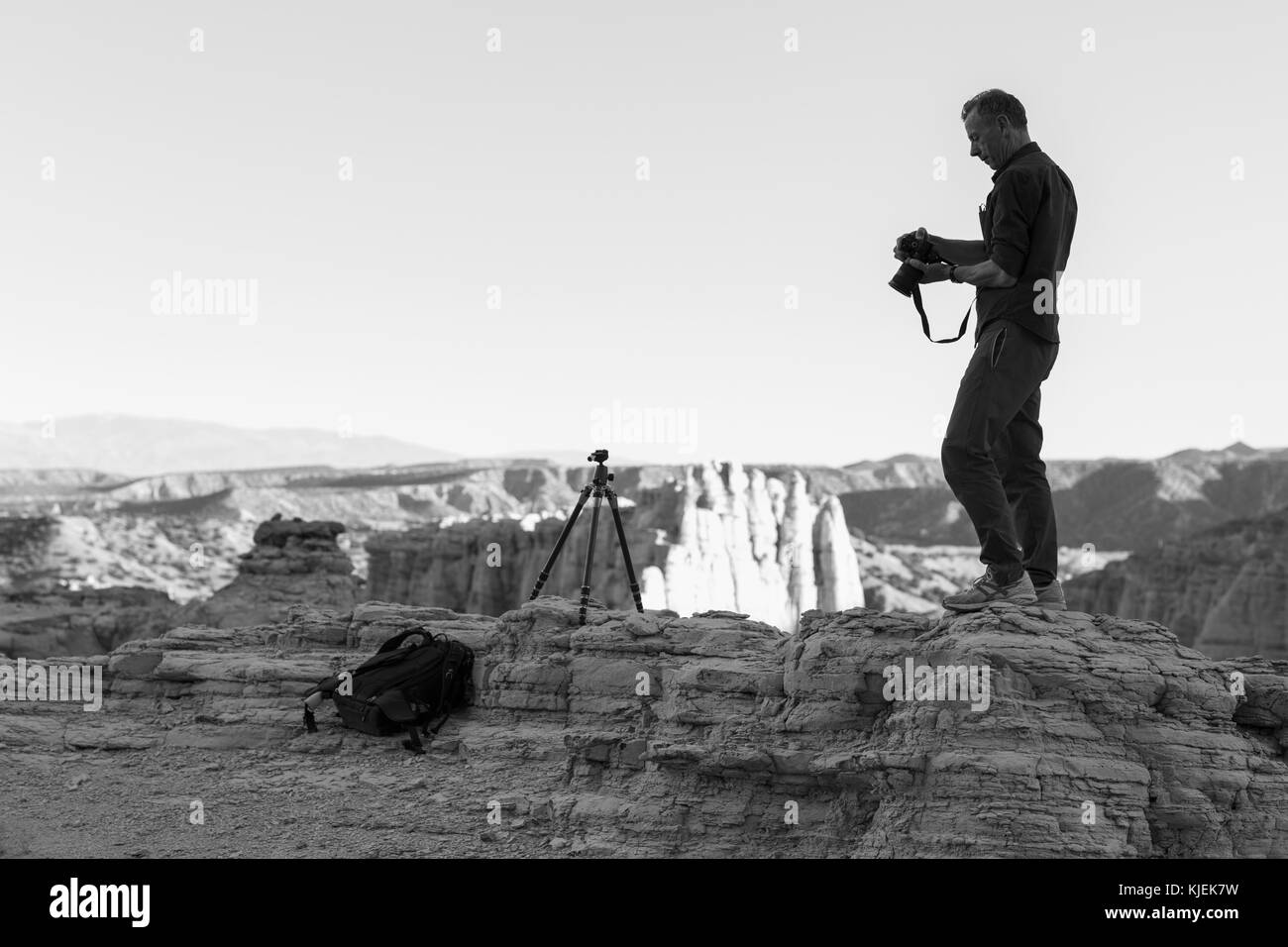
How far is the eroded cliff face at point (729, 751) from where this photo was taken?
7.95m

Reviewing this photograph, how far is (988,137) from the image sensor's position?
894 centimetres

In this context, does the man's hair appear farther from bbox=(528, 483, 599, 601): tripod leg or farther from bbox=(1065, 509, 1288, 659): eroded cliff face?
bbox=(1065, 509, 1288, 659): eroded cliff face

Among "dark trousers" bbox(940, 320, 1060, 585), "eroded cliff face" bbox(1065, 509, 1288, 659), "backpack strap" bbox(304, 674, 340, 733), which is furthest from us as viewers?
"eroded cliff face" bbox(1065, 509, 1288, 659)

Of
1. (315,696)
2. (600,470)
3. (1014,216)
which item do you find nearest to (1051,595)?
(1014,216)

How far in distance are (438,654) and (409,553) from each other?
5193 centimetres

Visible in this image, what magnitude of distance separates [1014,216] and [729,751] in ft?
13.2

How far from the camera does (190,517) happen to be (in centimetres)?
12288

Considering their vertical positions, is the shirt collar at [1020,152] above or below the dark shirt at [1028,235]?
above

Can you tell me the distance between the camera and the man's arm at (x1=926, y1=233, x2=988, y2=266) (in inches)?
363

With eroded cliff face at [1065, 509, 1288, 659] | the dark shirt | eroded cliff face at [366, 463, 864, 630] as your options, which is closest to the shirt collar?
the dark shirt

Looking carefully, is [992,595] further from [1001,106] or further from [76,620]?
[76,620]

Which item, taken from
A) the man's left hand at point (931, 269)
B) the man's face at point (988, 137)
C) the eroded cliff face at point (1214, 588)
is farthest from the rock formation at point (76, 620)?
the eroded cliff face at point (1214, 588)

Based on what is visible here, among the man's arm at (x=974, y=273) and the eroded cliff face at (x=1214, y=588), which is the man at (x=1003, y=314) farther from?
the eroded cliff face at (x=1214, y=588)
